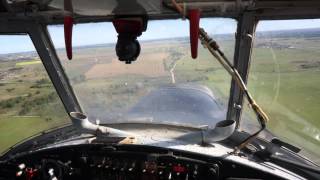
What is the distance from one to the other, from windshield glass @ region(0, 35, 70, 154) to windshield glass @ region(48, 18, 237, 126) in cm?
26

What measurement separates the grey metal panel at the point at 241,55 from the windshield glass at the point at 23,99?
155 centimetres

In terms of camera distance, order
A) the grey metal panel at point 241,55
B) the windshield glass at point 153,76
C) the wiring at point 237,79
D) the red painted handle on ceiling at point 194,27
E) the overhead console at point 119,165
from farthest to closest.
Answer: the windshield glass at point 153,76 < the overhead console at point 119,165 < the grey metal panel at point 241,55 < the wiring at point 237,79 < the red painted handle on ceiling at point 194,27

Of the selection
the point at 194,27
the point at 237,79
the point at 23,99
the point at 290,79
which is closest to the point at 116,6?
the point at 194,27

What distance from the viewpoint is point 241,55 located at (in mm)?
3139

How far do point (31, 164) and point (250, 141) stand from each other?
1.81 metres

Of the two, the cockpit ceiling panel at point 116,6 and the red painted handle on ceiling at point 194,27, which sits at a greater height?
the cockpit ceiling panel at point 116,6

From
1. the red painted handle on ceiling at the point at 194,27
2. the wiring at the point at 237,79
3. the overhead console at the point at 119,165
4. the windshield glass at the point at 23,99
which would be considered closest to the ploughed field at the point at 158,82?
the windshield glass at the point at 23,99

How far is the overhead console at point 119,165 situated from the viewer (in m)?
3.11

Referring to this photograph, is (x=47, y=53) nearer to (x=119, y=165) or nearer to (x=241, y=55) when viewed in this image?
(x=119, y=165)

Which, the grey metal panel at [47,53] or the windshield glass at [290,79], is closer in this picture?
the windshield glass at [290,79]

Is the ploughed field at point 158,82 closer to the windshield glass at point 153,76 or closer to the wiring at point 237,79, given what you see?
the windshield glass at point 153,76

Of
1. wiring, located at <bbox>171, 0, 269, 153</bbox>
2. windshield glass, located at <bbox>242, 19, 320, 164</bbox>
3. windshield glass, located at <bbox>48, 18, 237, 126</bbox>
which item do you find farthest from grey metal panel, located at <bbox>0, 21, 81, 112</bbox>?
windshield glass, located at <bbox>242, 19, 320, 164</bbox>

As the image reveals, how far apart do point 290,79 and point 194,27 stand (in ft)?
3.97

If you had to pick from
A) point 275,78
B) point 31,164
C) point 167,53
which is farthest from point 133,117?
point 275,78
